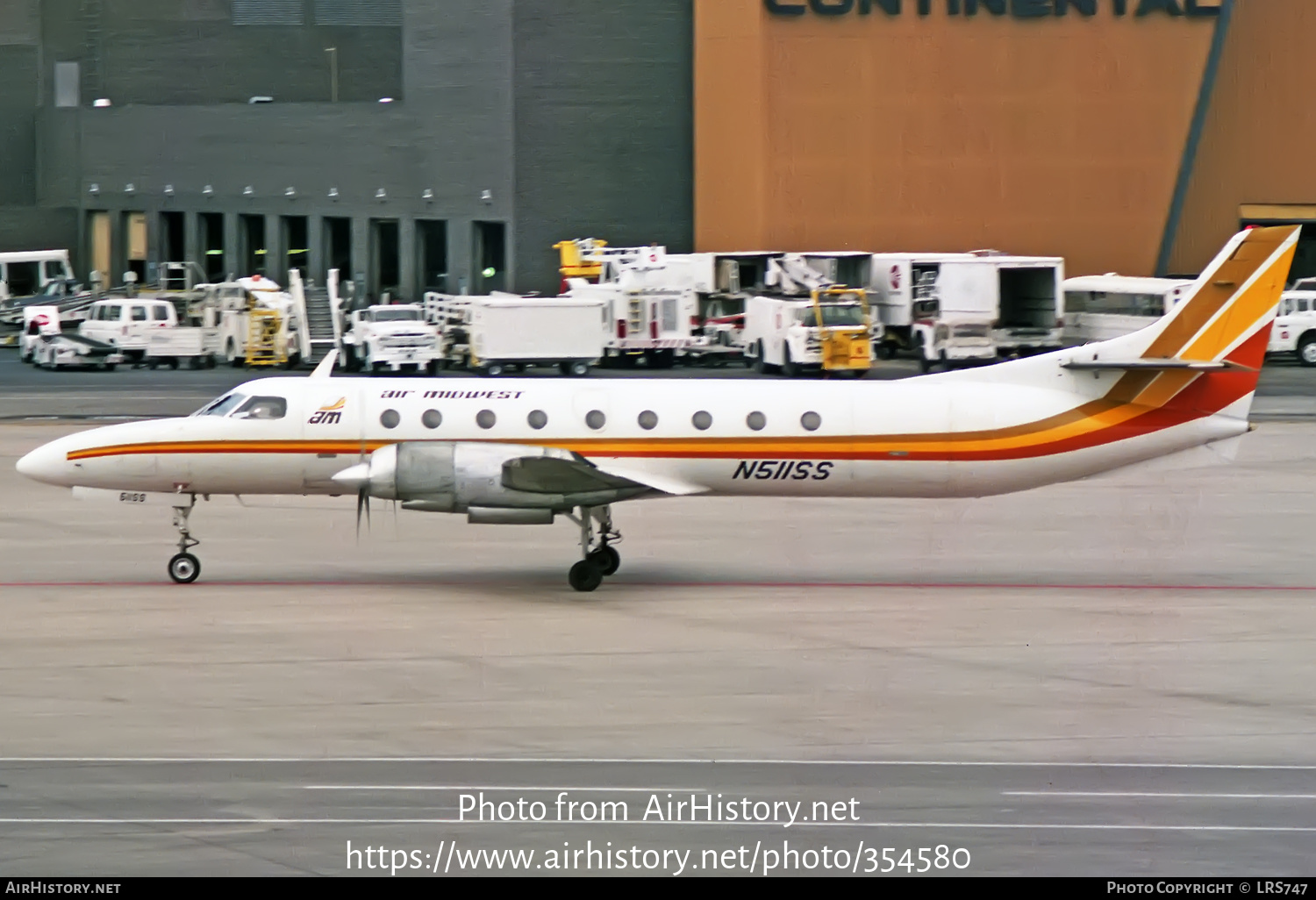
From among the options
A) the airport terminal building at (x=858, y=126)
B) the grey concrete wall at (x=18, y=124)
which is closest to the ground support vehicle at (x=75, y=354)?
the airport terminal building at (x=858, y=126)

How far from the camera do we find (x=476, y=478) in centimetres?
2050

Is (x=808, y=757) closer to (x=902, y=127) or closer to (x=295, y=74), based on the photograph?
(x=902, y=127)

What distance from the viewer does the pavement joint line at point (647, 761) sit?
46.1 ft

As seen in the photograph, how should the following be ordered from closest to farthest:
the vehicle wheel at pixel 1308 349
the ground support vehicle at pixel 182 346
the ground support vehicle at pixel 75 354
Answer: the ground support vehicle at pixel 75 354, the ground support vehicle at pixel 182 346, the vehicle wheel at pixel 1308 349

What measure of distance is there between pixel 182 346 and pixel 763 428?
109 ft

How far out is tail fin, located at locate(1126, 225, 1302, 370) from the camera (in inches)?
848

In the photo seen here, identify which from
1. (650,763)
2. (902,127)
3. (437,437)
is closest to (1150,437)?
(437,437)

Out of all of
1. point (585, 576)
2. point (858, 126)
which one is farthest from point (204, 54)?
point (585, 576)

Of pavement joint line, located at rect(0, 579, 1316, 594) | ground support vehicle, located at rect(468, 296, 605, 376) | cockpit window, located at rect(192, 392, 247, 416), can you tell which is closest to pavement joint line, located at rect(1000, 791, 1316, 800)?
pavement joint line, located at rect(0, 579, 1316, 594)

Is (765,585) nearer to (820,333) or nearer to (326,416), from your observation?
(326,416)

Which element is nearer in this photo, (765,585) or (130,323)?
(765,585)

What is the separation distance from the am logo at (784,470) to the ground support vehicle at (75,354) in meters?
33.6

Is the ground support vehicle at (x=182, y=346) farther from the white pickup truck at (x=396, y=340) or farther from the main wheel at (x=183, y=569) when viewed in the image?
the main wheel at (x=183, y=569)

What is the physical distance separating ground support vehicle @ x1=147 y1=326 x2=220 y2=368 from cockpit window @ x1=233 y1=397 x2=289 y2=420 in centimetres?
3069
